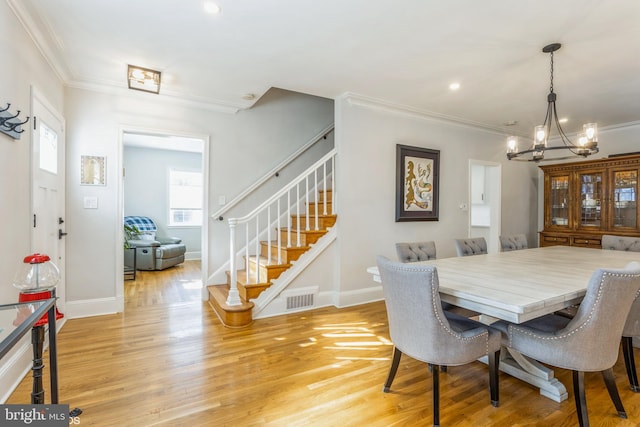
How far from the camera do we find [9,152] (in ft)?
6.60

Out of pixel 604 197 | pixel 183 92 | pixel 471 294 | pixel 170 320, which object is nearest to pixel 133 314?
pixel 170 320

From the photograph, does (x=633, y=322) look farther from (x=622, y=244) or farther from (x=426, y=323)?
(x=622, y=244)

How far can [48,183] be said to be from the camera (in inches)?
108

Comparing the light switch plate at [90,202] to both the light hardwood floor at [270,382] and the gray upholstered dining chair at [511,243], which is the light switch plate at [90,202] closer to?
the light hardwood floor at [270,382]

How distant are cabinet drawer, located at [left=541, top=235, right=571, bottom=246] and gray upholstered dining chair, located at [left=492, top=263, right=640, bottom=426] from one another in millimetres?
4049

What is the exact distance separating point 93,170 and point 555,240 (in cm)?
676

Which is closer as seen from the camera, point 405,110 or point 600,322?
point 600,322

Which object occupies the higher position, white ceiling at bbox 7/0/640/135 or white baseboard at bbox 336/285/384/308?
white ceiling at bbox 7/0/640/135

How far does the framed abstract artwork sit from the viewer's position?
422 cm

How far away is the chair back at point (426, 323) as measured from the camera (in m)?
1.65

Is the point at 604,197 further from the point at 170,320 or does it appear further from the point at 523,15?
the point at 170,320

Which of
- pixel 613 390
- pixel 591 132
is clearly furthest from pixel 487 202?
pixel 613 390

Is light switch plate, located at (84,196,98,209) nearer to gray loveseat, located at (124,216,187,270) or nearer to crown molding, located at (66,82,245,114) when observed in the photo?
crown molding, located at (66,82,245,114)

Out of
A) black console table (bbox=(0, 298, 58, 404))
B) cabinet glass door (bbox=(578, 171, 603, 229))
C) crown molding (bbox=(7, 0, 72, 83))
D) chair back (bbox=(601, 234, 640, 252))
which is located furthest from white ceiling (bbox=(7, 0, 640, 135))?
black console table (bbox=(0, 298, 58, 404))
